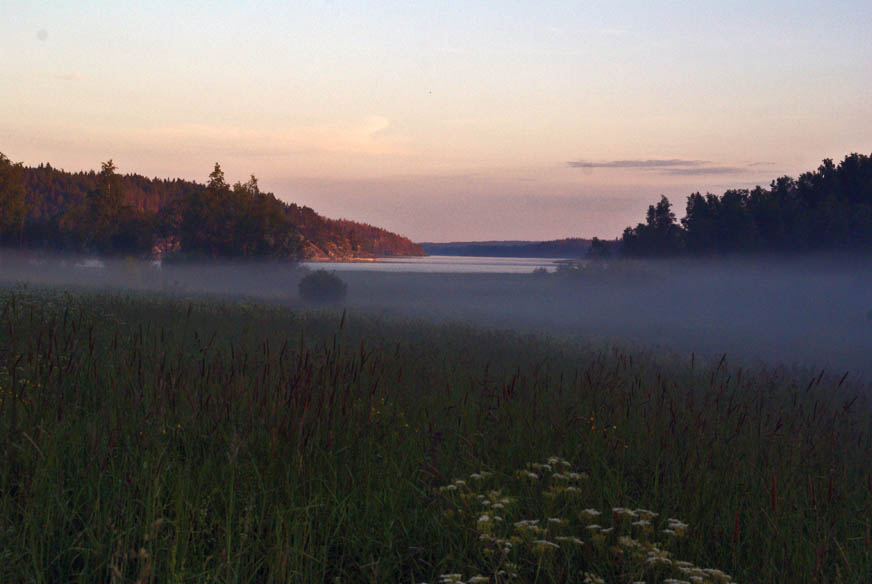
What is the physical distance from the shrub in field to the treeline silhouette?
34926 mm

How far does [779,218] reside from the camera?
178 ft

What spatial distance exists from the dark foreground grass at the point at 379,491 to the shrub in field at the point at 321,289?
3888 centimetres

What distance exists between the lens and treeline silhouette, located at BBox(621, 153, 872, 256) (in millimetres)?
49125

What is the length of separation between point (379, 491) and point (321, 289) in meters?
41.7

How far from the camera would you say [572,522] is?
380 cm

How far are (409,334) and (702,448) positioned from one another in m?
12.3

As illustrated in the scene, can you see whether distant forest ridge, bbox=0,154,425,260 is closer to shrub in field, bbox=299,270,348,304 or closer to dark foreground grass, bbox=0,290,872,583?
shrub in field, bbox=299,270,348,304

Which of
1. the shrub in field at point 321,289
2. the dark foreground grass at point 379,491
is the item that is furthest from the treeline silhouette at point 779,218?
the dark foreground grass at point 379,491

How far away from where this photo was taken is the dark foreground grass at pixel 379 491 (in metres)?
3.03

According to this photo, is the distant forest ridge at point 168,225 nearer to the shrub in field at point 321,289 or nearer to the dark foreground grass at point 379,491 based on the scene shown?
the shrub in field at point 321,289

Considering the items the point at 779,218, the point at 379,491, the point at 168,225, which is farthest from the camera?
the point at 168,225

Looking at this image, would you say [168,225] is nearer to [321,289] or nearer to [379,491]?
[321,289]

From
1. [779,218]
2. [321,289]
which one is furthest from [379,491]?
[779,218]

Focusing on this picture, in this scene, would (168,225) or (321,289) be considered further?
(168,225)
